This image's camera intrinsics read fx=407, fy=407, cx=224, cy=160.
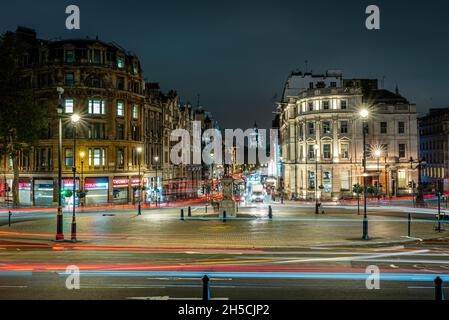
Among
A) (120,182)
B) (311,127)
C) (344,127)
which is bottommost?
(120,182)

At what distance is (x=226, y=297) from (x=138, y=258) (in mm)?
7754

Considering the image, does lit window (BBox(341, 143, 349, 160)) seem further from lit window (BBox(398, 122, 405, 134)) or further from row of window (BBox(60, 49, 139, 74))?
row of window (BBox(60, 49, 139, 74))

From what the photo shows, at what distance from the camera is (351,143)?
6481 centimetres

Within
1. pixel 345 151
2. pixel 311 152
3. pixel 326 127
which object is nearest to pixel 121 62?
pixel 311 152

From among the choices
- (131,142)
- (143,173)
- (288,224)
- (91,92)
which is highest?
(91,92)

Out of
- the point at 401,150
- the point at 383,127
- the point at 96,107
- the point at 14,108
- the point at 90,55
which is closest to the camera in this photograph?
the point at 14,108

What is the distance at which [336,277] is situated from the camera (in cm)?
1501

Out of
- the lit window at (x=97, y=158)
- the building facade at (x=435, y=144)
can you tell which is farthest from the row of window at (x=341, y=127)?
the lit window at (x=97, y=158)

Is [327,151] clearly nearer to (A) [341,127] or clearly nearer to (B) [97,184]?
(A) [341,127]

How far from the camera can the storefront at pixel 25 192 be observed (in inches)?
2210

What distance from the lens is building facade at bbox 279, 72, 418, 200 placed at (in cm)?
6444

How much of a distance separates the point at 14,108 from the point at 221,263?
122 ft
